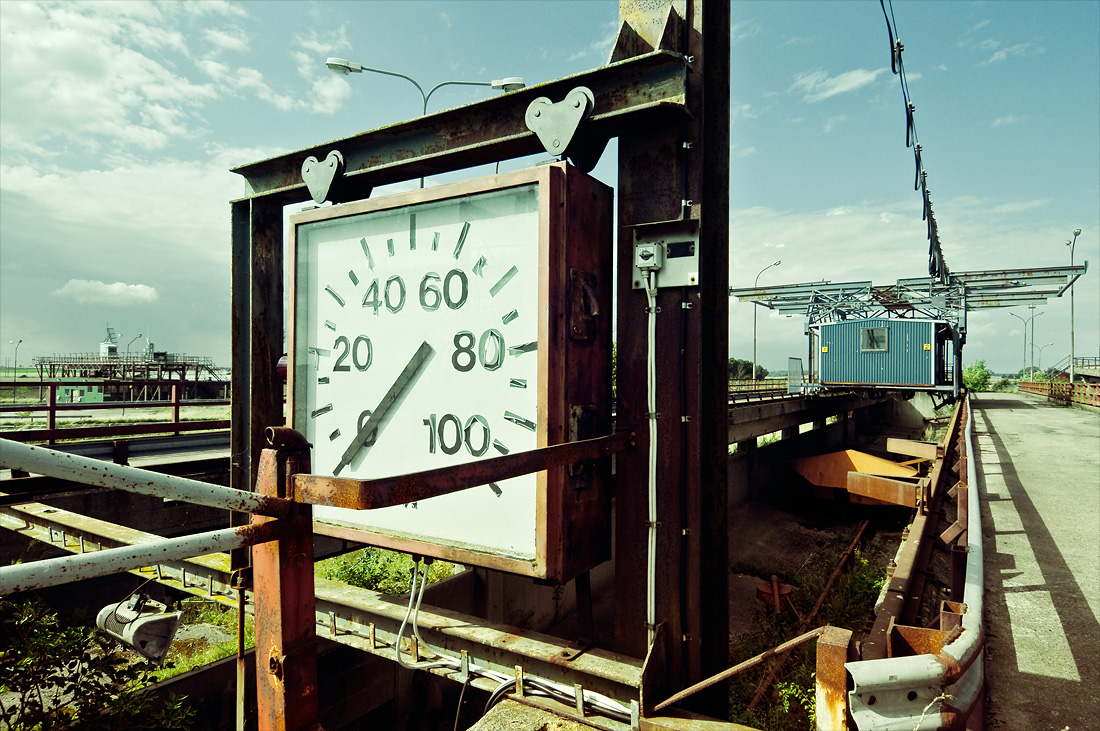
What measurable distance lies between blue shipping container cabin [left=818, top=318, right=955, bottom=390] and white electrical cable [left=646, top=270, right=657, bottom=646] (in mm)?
25291

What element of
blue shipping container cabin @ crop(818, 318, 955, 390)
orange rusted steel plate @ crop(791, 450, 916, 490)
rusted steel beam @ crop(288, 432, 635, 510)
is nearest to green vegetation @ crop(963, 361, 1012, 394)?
blue shipping container cabin @ crop(818, 318, 955, 390)

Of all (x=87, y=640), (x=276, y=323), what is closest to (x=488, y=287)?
(x=276, y=323)

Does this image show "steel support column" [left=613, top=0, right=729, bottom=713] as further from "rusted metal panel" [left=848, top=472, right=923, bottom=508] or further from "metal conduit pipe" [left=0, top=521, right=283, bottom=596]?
"rusted metal panel" [left=848, top=472, right=923, bottom=508]

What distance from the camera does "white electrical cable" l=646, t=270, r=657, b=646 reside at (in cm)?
275

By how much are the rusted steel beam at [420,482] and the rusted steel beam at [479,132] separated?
5.14 feet

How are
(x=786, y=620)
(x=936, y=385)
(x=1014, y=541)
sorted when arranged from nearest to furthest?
(x=1014, y=541) → (x=786, y=620) → (x=936, y=385)

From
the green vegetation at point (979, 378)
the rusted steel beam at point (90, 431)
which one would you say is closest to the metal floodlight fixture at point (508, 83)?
the rusted steel beam at point (90, 431)

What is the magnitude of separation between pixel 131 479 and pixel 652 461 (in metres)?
2.03

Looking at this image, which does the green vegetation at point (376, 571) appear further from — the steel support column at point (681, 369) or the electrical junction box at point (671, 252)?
the electrical junction box at point (671, 252)

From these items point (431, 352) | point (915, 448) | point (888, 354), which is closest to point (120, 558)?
point (431, 352)

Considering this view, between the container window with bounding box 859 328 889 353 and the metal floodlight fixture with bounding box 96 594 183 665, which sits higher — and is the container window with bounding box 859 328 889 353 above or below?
above

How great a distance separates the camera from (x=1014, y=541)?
17.1 ft

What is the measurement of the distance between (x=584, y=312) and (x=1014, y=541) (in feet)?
A: 16.2

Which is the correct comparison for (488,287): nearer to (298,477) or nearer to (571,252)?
(571,252)
